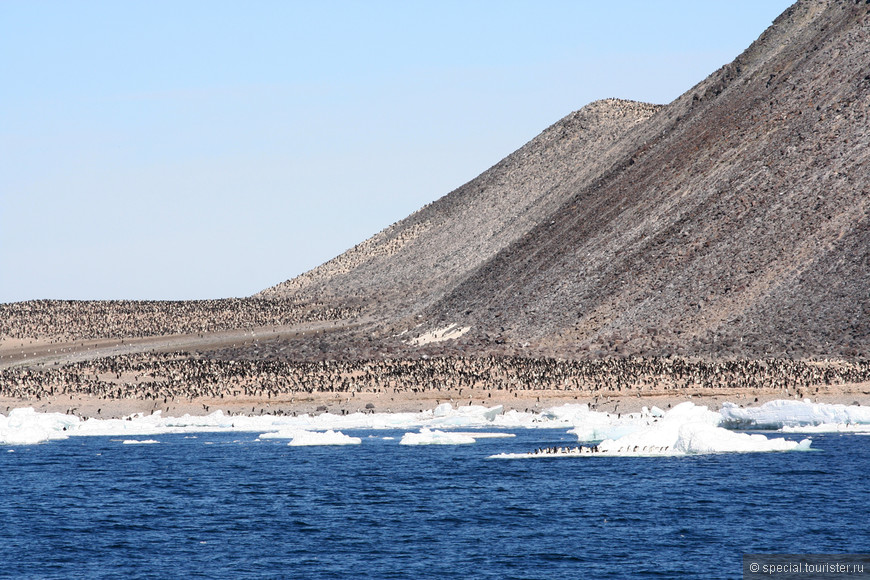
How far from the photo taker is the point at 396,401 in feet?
248

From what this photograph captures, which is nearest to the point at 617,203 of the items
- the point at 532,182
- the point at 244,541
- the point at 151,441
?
the point at 532,182

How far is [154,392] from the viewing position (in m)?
80.8

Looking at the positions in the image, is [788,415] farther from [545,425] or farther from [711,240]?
[711,240]

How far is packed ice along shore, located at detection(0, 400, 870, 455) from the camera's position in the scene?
1962 inches

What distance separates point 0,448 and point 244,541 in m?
32.0

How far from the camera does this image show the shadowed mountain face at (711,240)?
293 feet

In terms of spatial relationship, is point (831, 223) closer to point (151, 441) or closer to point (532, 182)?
point (151, 441)

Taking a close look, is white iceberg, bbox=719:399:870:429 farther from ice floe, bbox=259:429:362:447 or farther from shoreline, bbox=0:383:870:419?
ice floe, bbox=259:429:362:447

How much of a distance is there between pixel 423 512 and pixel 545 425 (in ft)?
85.3

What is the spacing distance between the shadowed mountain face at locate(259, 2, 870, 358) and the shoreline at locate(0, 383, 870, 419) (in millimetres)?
13109

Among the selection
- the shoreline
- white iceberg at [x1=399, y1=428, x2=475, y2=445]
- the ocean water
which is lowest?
the ocean water

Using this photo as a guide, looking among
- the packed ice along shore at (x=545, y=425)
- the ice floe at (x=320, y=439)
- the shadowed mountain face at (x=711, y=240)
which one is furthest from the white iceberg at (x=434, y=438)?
the shadowed mountain face at (x=711, y=240)

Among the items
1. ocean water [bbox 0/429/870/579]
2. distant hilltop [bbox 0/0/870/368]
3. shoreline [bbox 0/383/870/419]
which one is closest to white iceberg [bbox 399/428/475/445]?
ocean water [bbox 0/429/870/579]

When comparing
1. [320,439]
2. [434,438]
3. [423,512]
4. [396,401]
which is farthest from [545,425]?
[423,512]
